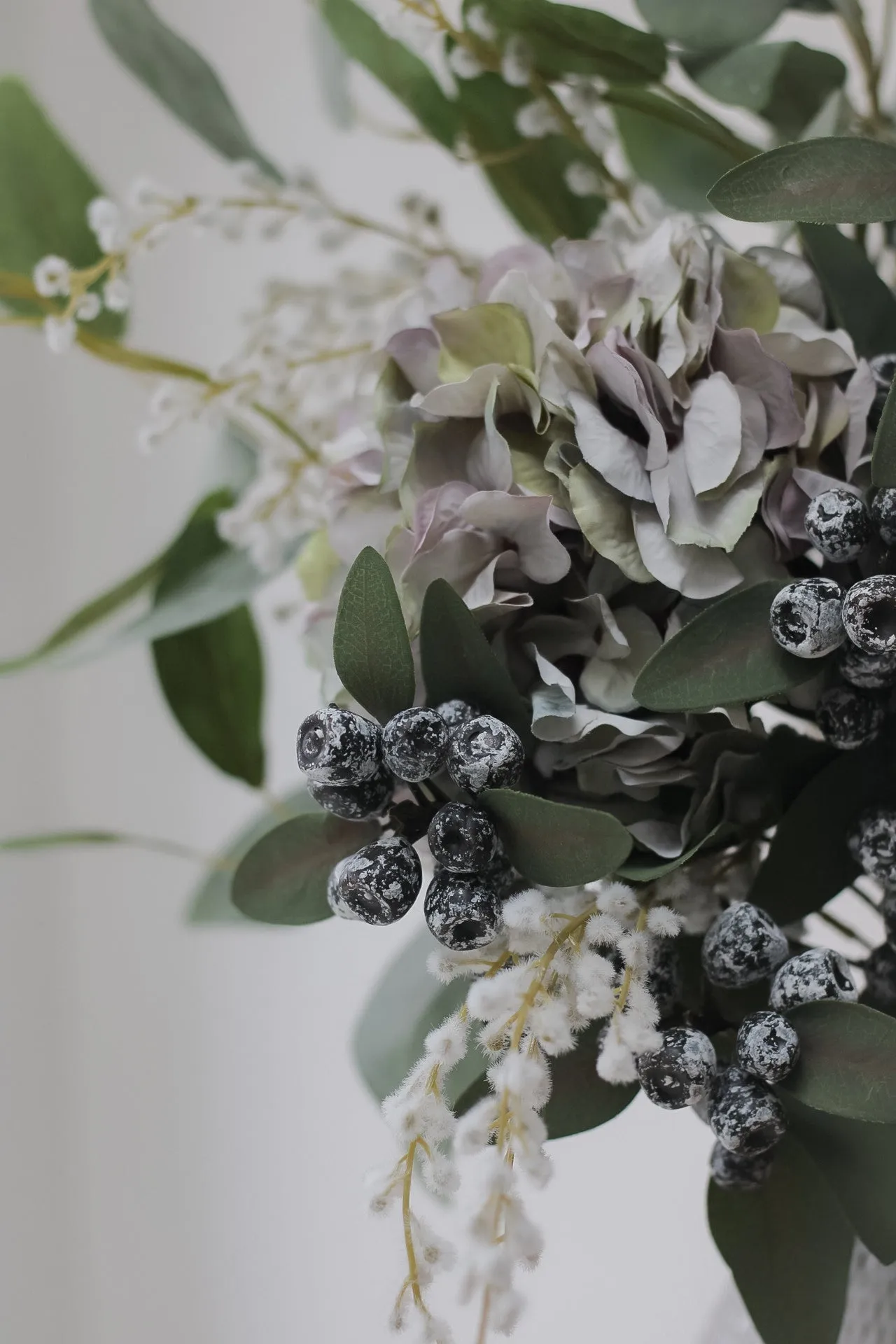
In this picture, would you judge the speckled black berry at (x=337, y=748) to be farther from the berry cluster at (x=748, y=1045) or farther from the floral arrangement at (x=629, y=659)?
the berry cluster at (x=748, y=1045)

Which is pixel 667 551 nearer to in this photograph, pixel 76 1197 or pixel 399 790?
pixel 399 790

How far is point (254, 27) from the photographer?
0.97 metres

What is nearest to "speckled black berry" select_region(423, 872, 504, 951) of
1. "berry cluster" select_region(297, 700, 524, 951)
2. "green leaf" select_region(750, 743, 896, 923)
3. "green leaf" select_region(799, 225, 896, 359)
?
"berry cluster" select_region(297, 700, 524, 951)

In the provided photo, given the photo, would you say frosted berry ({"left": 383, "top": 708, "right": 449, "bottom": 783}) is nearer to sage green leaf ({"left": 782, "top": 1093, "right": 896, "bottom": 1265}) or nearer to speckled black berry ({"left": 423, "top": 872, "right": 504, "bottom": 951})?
speckled black berry ({"left": 423, "top": 872, "right": 504, "bottom": 951})

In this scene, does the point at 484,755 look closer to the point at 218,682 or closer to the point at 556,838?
the point at 556,838

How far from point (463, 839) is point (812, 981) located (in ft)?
0.33

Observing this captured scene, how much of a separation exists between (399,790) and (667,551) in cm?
10

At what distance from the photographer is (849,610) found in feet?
1.00

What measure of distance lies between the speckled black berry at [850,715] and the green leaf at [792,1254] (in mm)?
124

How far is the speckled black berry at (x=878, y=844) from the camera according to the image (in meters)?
0.34

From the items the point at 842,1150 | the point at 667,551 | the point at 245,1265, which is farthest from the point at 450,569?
the point at 245,1265

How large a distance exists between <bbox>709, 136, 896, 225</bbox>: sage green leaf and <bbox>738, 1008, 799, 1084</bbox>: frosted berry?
209 millimetres

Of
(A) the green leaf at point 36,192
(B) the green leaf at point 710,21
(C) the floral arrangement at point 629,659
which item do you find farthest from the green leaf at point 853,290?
(A) the green leaf at point 36,192

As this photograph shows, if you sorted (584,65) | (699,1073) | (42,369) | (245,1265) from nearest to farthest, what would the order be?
(699,1073)
(584,65)
(245,1265)
(42,369)
